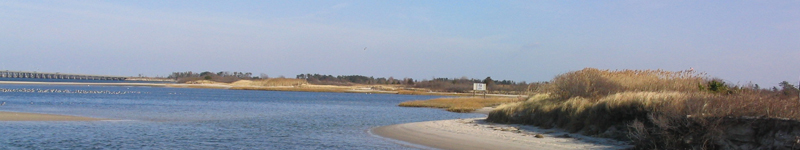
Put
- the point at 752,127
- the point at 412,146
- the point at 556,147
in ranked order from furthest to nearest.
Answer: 1. the point at 412,146
2. the point at 556,147
3. the point at 752,127

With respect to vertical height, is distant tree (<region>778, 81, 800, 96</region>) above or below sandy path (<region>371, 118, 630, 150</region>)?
above

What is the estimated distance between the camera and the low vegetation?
14.0m

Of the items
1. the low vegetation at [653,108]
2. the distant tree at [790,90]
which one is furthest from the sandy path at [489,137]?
the distant tree at [790,90]

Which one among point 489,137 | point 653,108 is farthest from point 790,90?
point 489,137

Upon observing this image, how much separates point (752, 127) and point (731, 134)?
1.61 ft

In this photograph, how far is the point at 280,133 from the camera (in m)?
22.2

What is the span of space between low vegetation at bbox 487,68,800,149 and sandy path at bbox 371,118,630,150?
73 cm

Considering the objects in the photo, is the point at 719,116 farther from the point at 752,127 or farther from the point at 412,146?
the point at 412,146

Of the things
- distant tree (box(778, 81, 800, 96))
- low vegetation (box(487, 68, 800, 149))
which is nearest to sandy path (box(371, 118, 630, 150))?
low vegetation (box(487, 68, 800, 149))

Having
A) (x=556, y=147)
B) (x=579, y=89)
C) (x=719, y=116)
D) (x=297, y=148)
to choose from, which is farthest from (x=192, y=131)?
(x=719, y=116)

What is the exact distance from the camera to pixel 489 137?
19.9 metres

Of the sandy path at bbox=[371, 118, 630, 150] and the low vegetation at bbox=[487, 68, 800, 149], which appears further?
the sandy path at bbox=[371, 118, 630, 150]

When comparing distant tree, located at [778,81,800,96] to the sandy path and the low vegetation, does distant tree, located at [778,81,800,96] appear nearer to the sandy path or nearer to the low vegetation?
the low vegetation

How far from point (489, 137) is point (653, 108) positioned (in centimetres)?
529
